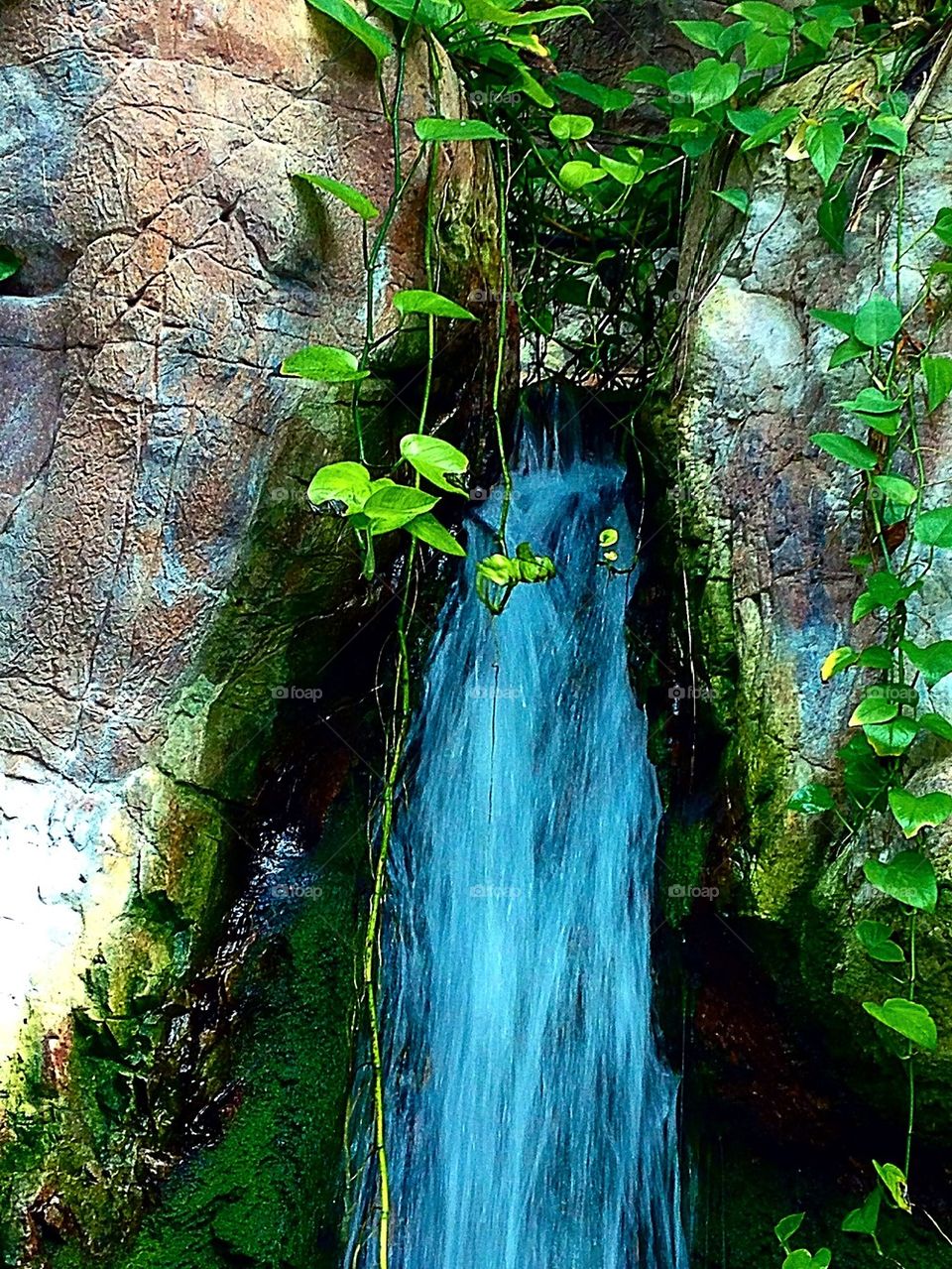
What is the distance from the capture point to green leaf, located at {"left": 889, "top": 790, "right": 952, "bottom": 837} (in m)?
1.92

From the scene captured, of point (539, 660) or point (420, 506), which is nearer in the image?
point (420, 506)

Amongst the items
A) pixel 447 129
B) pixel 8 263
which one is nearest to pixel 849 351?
pixel 447 129

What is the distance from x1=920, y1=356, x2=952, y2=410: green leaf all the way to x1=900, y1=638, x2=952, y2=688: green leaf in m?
0.49

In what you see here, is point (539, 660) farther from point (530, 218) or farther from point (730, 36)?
point (730, 36)

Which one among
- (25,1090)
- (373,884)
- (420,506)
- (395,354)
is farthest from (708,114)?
(25,1090)

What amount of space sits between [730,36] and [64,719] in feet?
7.08

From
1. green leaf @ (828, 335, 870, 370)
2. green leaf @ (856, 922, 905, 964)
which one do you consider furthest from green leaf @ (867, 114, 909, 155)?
green leaf @ (856, 922, 905, 964)

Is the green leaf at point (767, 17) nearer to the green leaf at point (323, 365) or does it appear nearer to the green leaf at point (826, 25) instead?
the green leaf at point (826, 25)

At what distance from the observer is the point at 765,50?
250 centimetres

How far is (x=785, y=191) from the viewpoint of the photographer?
2.49 m

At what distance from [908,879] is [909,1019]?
0.78ft

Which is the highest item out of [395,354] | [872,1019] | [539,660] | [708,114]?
[708,114]

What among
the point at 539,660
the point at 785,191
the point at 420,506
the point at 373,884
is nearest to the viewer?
the point at 420,506

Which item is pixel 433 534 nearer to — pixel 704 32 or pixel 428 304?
pixel 428 304
